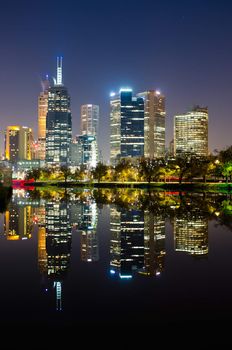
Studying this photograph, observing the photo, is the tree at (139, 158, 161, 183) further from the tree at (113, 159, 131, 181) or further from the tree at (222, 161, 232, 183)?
the tree at (222, 161, 232, 183)

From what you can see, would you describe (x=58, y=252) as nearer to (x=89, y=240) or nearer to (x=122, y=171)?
(x=89, y=240)

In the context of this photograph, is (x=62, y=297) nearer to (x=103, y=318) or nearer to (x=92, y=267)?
(x=103, y=318)

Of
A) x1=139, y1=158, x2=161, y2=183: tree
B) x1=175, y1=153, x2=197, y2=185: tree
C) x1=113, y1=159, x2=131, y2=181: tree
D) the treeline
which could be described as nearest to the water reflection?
the treeline

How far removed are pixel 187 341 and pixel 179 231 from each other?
13.6 m

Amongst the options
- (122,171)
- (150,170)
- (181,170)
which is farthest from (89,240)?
(122,171)

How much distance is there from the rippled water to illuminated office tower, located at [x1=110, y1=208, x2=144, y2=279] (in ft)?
0.10

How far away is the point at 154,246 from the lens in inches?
663

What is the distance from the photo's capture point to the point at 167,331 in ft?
25.0

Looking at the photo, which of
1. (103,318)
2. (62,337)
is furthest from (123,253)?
(62,337)

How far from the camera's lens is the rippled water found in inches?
340

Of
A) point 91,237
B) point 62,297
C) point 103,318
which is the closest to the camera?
point 103,318

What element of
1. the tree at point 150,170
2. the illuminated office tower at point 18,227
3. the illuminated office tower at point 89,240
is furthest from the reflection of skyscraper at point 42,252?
the tree at point 150,170

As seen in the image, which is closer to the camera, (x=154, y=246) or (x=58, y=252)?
(x=58, y=252)

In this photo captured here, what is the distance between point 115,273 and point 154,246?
468cm
